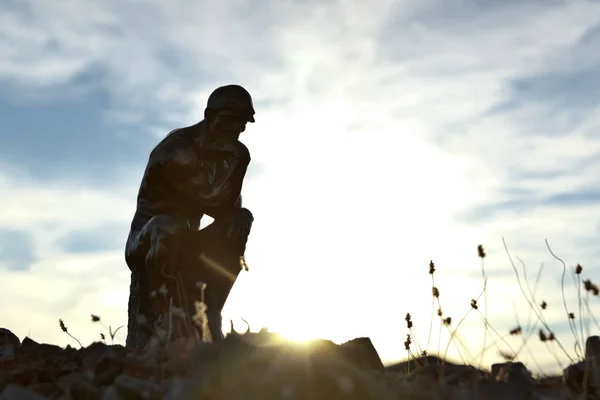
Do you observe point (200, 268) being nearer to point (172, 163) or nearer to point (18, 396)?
point (172, 163)

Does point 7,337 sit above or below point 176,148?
below

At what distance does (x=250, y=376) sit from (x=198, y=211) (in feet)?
16.6

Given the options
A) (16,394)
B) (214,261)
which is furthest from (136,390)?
(214,261)

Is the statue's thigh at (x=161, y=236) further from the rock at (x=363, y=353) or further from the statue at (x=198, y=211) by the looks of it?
the rock at (x=363, y=353)

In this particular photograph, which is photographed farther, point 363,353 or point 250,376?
point 363,353

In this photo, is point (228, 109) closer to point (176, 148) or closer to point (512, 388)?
point (176, 148)

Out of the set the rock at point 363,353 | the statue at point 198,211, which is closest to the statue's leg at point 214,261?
the statue at point 198,211

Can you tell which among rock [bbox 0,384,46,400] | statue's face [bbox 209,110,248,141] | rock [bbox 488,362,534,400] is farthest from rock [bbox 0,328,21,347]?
rock [bbox 488,362,534,400]

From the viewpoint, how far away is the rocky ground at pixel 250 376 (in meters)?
2.26

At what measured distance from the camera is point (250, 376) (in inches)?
92.5

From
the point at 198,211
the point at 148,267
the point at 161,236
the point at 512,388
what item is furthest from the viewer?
the point at 198,211

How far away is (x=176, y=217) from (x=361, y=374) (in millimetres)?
4845

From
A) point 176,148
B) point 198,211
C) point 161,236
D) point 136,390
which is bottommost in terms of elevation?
point 136,390

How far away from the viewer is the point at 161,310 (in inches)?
267
